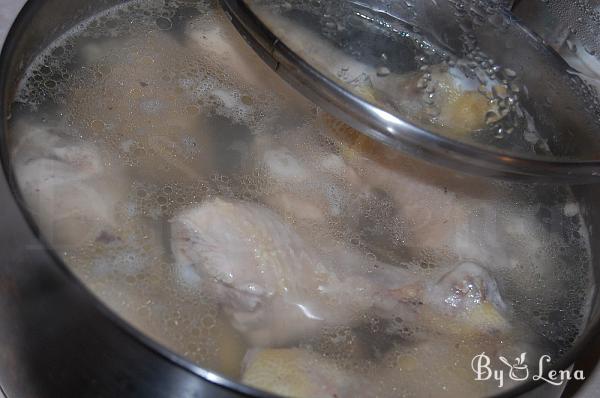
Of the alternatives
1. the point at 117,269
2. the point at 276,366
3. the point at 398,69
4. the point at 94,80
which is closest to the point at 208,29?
the point at 94,80

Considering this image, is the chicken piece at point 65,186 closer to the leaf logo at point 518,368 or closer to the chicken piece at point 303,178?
the chicken piece at point 303,178

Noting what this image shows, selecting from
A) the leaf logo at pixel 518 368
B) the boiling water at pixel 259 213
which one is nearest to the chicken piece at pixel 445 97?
the boiling water at pixel 259 213

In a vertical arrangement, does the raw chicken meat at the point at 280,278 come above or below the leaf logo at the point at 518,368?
below

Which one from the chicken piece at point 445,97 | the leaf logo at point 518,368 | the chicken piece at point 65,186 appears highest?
the chicken piece at point 445,97

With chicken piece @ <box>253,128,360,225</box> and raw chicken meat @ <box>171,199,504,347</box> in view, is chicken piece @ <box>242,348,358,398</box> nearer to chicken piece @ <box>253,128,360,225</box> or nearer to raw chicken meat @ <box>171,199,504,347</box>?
raw chicken meat @ <box>171,199,504,347</box>

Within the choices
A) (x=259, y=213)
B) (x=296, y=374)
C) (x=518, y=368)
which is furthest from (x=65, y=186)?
(x=518, y=368)

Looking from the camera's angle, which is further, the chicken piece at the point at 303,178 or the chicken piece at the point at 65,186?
the chicken piece at the point at 303,178

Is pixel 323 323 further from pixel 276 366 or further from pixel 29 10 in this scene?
pixel 29 10
